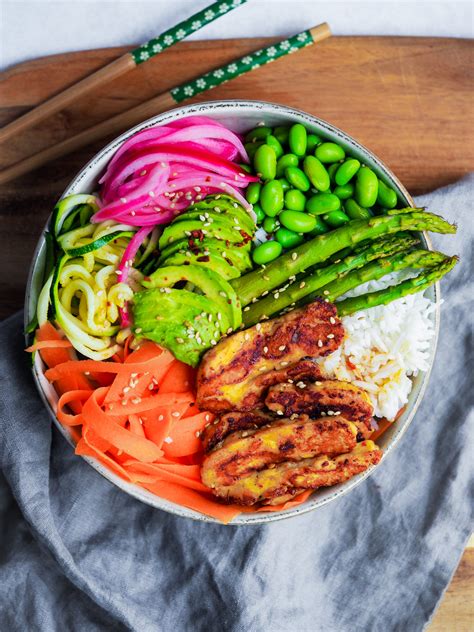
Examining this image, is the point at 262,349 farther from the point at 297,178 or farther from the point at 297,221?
the point at 297,178

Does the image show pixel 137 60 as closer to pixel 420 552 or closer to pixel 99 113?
pixel 99 113

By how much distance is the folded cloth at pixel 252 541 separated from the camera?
12.1 ft

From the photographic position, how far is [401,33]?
12.7 ft

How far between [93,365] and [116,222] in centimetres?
67

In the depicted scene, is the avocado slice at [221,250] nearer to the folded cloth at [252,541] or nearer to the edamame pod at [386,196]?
the edamame pod at [386,196]

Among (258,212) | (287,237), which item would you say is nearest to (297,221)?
(287,237)

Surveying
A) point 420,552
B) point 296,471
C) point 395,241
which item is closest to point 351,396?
point 296,471

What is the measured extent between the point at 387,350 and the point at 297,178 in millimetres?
922

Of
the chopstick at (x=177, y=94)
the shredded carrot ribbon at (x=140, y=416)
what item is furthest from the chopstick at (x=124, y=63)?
the shredded carrot ribbon at (x=140, y=416)

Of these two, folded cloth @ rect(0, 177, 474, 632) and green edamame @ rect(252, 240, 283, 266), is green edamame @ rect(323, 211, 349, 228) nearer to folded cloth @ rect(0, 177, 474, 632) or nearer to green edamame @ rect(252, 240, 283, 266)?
green edamame @ rect(252, 240, 283, 266)

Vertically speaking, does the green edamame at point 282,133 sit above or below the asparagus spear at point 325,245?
above

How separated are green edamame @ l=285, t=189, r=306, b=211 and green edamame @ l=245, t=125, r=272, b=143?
31cm

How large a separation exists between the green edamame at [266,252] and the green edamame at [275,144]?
1.43 feet

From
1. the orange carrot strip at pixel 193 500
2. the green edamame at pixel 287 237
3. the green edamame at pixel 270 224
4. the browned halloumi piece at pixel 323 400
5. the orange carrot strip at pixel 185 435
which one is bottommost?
the orange carrot strip at pixel 193 500
